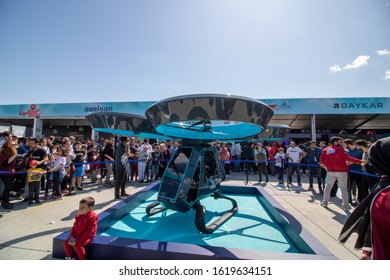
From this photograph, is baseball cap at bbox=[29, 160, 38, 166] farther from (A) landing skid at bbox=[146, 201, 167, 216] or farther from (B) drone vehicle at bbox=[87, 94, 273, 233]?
(A) landing skid at bbox=[146, 201, 167, 216]

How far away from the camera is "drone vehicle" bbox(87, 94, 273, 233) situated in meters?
1.99

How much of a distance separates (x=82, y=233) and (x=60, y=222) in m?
2.06

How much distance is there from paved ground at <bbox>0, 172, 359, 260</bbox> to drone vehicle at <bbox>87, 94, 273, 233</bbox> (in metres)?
1.87

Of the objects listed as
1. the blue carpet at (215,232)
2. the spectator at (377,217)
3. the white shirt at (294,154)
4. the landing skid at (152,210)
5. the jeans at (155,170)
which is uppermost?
the white shirt at (294,154)

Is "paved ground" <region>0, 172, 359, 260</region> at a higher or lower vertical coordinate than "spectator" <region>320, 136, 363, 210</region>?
lower

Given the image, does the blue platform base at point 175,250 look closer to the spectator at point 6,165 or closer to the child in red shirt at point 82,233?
the child in red shirt at point 82,233

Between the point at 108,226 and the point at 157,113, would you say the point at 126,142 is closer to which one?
the point at 108,226

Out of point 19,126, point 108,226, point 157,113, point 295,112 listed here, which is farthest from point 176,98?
point 19,126

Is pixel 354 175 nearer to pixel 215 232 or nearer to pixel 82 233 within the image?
pixel 215 232

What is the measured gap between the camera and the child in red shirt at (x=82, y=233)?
2.51m

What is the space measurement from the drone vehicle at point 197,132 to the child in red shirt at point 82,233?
4.16 feet

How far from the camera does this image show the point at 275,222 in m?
4.25

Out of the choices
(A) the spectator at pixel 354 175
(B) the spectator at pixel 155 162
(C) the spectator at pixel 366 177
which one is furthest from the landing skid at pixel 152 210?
(A) the spectator at pixel 354 175

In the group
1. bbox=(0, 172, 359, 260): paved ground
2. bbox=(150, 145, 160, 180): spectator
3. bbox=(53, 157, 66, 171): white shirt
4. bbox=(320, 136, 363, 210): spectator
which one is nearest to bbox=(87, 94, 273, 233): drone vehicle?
bbox=(0, 172, 359, 260): paved ground
